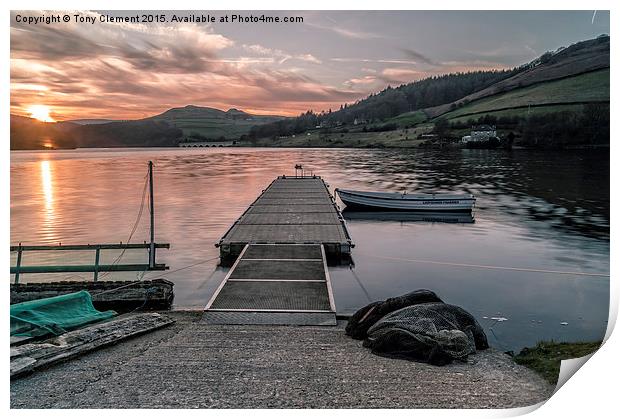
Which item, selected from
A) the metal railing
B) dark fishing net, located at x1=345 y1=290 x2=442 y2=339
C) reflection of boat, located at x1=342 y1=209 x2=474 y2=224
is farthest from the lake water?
dark fishing net, located at x1=345 y1=290 x2=442 y2=339

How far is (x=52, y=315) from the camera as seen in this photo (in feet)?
37.4

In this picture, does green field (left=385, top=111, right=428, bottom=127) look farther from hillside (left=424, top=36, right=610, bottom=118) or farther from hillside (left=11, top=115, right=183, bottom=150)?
hillside (left=11, top=115, right=183, bottom=150)

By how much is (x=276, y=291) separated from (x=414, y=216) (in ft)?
81.8

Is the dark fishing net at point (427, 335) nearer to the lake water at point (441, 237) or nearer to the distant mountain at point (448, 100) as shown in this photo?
the lake water at point (441, 237)

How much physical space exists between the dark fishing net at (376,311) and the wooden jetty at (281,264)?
1.06 metres

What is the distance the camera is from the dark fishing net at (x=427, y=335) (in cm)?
923

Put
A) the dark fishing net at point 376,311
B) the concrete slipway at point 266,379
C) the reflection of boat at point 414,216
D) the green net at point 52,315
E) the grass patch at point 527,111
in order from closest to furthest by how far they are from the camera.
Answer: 1. the concrete slipway at point 266,379
2. the green net at point 52,315
3. the dark fishing net at point 376,311
4. the reflection of boat at point 414,216
5. the grass patch at point 527,111

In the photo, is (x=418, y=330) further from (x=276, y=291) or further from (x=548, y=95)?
(x=548, y=95)

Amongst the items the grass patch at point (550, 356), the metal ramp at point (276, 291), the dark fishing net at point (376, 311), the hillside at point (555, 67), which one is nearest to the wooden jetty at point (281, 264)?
the metal ramp at point (276, 291)

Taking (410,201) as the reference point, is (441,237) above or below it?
below

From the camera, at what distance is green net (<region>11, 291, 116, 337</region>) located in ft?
34.8

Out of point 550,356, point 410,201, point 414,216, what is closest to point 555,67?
point 410,201

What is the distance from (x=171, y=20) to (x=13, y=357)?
6.27 meters

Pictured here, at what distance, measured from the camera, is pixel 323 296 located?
14.0m
